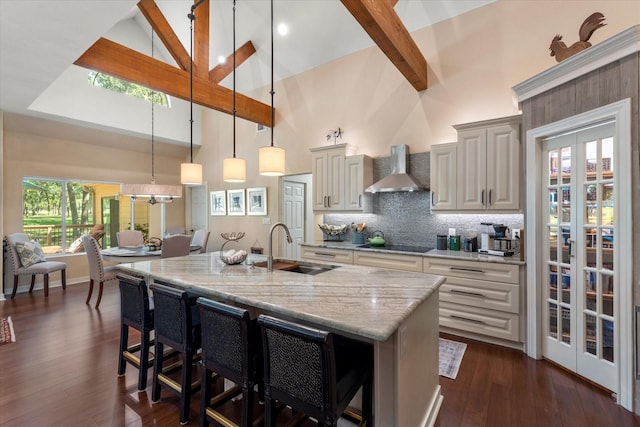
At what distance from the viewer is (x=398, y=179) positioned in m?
3.83

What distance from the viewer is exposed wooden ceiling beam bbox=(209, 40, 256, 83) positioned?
4.95 meters

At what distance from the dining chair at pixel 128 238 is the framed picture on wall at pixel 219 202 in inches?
64.1

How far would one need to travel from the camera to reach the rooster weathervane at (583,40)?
232 cm

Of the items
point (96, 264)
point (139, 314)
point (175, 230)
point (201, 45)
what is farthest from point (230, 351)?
point (175, 230)

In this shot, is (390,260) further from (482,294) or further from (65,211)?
(65,211)

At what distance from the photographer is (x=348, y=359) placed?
151cm

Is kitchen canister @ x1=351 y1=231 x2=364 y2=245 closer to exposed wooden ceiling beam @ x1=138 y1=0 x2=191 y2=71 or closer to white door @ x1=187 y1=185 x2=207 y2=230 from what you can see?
exposed wooden ceiling beam @ x1=138 y1=0 x2=191 y2=71

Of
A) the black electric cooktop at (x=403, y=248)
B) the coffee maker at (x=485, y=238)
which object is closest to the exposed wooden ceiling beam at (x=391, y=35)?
the coffee maker at (x=485, y=238)

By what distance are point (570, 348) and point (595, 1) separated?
3371 mm

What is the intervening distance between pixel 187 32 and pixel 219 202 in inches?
133

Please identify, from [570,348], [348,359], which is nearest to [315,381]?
[348,359]

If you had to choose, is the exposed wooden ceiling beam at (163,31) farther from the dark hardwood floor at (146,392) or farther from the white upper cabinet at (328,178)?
the dark hardwood floor at (146,392)

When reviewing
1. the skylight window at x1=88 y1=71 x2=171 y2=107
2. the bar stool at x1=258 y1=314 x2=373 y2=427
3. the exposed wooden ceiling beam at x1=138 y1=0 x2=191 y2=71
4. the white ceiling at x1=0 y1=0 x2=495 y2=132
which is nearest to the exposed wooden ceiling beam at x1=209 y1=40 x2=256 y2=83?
the white ceiling at x1=0 y1=0 x2=495 y2=132

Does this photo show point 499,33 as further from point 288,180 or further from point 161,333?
point 161,333
